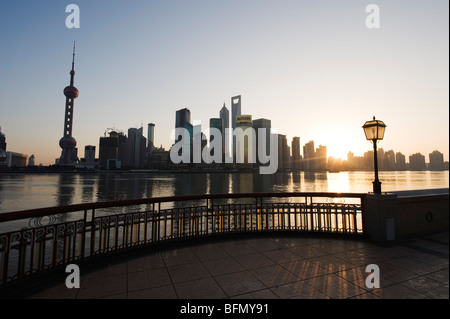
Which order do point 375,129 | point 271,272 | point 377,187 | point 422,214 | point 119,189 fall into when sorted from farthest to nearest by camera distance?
point 119,189 → point 375,129 → point 422,214 → point 377,187 → point 271,272

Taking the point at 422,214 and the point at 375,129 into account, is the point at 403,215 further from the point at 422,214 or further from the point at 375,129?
the point at 375,129

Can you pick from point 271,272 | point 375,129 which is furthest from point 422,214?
point 271,272

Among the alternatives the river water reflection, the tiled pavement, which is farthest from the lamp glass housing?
the river water reflection

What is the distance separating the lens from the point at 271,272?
5051 millimetres

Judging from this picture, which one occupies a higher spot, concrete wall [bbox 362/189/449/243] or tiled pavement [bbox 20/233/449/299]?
concrete wall [bbox 362/189/449/243]

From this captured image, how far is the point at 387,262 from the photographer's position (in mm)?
5668

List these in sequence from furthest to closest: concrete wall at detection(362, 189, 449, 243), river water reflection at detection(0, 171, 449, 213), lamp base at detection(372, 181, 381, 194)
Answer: river water reflection at detection(0, 171, 449, 213) < lamp base at detection(372, 181, 381, 194) < concrete wall at detection(362, 189, 449, 243)

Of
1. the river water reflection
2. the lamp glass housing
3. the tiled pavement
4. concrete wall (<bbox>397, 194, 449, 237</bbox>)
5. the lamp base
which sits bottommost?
the river water reflection

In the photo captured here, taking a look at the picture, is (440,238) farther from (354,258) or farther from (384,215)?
(354,258)

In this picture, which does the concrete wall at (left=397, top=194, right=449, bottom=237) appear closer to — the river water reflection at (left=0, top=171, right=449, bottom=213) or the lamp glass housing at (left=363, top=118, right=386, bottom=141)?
the lamp glass housing at (left=363, top=118, right=386, bottom=141)

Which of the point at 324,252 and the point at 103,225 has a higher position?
the point at 103,225

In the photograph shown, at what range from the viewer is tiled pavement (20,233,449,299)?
4188 mm

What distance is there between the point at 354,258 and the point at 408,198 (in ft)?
11.3
